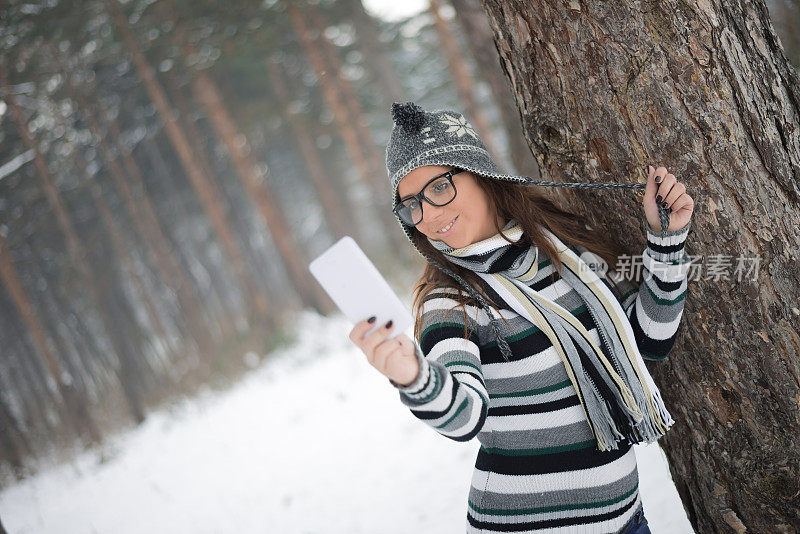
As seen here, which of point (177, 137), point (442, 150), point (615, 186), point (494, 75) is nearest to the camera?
point (442, 150)

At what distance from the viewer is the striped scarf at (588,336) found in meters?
1.62

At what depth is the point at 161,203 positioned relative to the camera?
17.0m

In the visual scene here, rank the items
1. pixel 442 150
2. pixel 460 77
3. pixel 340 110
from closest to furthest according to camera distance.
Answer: pixel 442 150
pixel 460 77
pixel 340 110

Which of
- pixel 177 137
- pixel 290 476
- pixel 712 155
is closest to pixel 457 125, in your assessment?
pixel 712 155

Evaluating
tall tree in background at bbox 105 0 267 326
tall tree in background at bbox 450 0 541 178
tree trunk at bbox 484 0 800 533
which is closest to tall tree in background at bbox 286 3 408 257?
tall tree in background at bbox 105 0 267 326

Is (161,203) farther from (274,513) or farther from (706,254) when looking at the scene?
(706,254)

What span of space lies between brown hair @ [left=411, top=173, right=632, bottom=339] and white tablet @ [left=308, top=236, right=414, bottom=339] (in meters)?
0.41

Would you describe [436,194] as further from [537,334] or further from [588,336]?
[588,336]

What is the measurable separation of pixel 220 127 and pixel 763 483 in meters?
11.9

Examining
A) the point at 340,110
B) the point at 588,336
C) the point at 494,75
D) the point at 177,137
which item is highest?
the point at 177,137

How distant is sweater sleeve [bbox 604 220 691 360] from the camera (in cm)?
166

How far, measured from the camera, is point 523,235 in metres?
1.76

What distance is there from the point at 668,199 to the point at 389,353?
1011mm

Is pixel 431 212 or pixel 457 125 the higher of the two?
pixel 457 125
